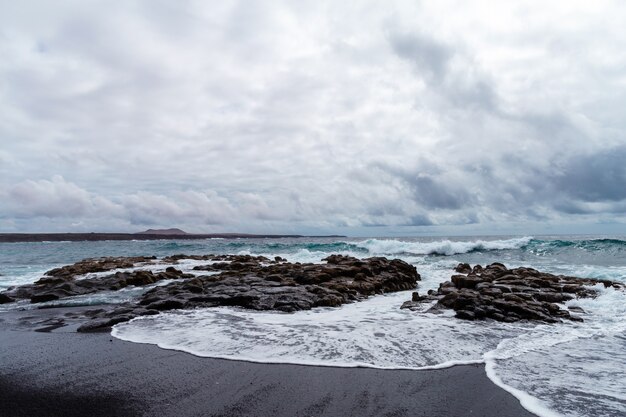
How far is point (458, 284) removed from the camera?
631 inches

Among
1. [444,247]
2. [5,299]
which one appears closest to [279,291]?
[5,299]

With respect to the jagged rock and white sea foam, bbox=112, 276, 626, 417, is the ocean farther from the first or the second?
the jagged rock

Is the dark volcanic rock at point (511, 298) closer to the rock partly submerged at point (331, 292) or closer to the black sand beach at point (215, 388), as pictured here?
the rock partly submerged at point (331, 292)

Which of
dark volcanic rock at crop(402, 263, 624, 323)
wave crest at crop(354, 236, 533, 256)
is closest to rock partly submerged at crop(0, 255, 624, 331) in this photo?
dark volcanic rock at crop(402, 263, 624, 323)

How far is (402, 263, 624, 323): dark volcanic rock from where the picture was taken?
441 inches

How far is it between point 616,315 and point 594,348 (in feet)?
16.1

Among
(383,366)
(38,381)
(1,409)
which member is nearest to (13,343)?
(38,381)

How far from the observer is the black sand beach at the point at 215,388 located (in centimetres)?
504

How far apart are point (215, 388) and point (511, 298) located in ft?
32.9

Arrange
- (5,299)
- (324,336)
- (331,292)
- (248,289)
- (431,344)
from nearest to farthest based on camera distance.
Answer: (431,344), (324,336), (331,292), (248,289), (5,299)

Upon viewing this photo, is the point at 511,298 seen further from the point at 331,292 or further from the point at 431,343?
the point at 331,292

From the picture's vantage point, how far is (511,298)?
1255 centimetres

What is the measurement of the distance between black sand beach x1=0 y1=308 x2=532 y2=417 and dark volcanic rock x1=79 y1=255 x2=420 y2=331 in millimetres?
3286

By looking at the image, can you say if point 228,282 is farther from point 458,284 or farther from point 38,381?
point 38,381
